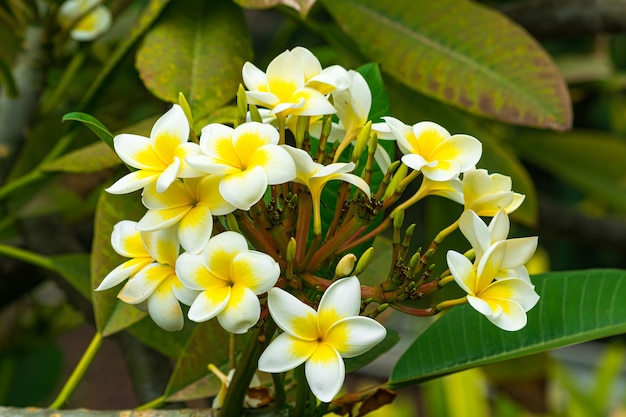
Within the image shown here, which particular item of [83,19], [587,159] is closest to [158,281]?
[83,19]

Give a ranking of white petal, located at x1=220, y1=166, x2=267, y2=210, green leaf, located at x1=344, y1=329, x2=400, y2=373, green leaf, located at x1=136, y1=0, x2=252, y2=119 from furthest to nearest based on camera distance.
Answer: green leaf, located at x1=136, y1=0, x2=252, y2=119
green leaf, located at x1=344, y1=329, x2=400, y2=373
white petal, located at x1=220, y1=166, x2=267, y2=210

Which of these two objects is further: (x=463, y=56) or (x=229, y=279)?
(x=463, y=56)

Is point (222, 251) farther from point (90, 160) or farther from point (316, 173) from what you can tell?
point (90, 160)

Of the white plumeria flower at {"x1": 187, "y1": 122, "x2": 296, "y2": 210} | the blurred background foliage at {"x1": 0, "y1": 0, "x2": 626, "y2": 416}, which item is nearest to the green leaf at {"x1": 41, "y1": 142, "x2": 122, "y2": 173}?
the blurred background foliage at {"x1": 0, "y1": 0, "x2": 626, "y2": 416}

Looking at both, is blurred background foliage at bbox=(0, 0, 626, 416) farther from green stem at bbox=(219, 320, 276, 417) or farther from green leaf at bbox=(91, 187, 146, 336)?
green stem at bbox=(219, 320, 276, 417)

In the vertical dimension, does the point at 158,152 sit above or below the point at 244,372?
above

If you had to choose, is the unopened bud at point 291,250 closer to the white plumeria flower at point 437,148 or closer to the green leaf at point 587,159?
the white plumeria flower at point 437,148

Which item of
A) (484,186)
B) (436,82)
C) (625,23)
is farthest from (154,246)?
(625,23)

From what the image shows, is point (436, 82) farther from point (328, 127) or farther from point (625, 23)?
point (625, 23)

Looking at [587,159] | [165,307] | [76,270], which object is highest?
[165,307]
